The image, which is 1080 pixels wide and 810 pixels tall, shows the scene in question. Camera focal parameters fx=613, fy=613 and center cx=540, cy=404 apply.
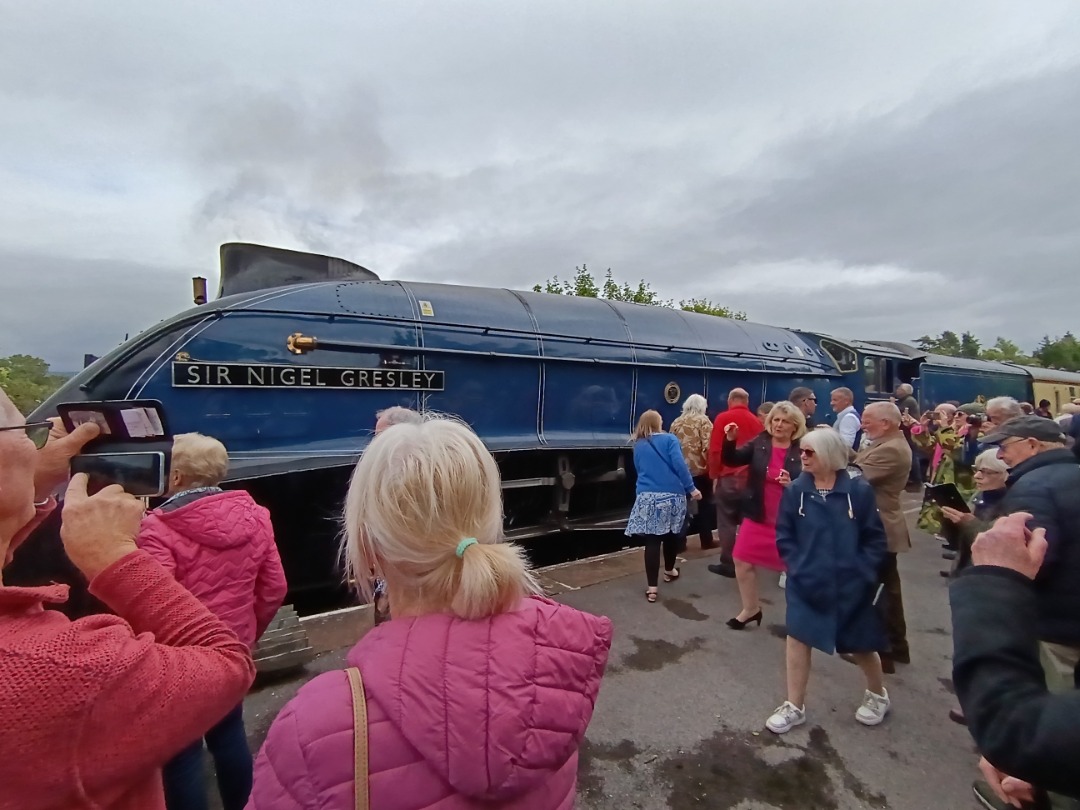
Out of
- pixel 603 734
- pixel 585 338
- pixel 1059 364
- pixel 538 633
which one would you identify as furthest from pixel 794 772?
pixel 1059 364

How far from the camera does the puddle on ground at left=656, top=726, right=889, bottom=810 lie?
255cm

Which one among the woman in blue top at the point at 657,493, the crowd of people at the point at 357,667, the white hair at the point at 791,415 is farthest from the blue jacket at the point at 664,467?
the crowd of people at the point at 357,667

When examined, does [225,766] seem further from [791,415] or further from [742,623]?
[791,415]

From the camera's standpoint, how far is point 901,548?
371 cm

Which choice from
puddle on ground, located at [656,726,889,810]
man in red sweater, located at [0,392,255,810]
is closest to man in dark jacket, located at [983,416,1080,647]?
puddle on ground, located at [656,726,889,810]

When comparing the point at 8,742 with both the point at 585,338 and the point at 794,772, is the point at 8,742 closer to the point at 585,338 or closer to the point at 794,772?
the point at 794,772

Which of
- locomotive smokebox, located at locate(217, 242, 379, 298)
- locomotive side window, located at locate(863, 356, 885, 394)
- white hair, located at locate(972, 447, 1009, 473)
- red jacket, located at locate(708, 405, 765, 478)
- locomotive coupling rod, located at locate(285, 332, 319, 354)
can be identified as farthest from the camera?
locomotive side window, located at locate(863, 356, 885, 394)

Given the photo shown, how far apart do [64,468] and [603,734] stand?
257 cm

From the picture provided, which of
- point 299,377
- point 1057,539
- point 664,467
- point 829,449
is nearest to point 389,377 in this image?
point 299,377

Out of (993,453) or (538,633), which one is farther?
(993,453)

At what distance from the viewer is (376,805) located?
96cm

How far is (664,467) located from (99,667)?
163 inches

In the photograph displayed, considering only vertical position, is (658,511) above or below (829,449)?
below

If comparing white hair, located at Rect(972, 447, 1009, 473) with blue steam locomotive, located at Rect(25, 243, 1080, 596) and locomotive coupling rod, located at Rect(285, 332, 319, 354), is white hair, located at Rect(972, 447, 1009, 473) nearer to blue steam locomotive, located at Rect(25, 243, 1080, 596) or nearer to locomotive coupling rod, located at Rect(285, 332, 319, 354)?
blue steam locomotive, located at Rect(25, 243, 1080, 596)
